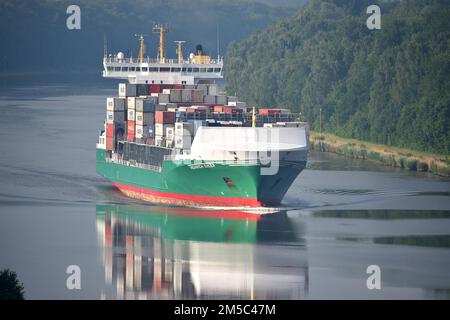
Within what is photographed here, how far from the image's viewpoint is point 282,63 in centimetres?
11400

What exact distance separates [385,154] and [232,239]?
87.4 feet

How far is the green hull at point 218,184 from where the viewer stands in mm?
61438

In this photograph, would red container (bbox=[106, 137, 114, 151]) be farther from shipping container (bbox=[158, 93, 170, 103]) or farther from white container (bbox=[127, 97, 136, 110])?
shipping container (bbox=[158, 93, 170, 103])

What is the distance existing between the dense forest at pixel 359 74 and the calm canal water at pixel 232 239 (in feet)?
27.5

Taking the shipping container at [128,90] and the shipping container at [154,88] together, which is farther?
the shipping container at [154,88]

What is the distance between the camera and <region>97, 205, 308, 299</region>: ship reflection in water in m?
48.7

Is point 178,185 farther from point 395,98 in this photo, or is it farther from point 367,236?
point 395,98

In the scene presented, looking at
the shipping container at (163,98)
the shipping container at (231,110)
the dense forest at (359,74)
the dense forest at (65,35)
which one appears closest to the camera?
the shipping container at (231,110)

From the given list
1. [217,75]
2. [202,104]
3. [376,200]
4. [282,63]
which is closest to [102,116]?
[282,63]

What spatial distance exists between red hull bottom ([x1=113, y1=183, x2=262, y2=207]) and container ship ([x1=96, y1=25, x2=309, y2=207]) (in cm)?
4

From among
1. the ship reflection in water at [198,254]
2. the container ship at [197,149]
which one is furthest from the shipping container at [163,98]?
the ship reflection in water at [198,254]

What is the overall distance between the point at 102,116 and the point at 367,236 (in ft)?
180

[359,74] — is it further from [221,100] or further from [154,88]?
[221,100]

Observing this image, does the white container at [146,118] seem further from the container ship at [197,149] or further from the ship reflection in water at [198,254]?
the ship reflection in water at [198,254]
